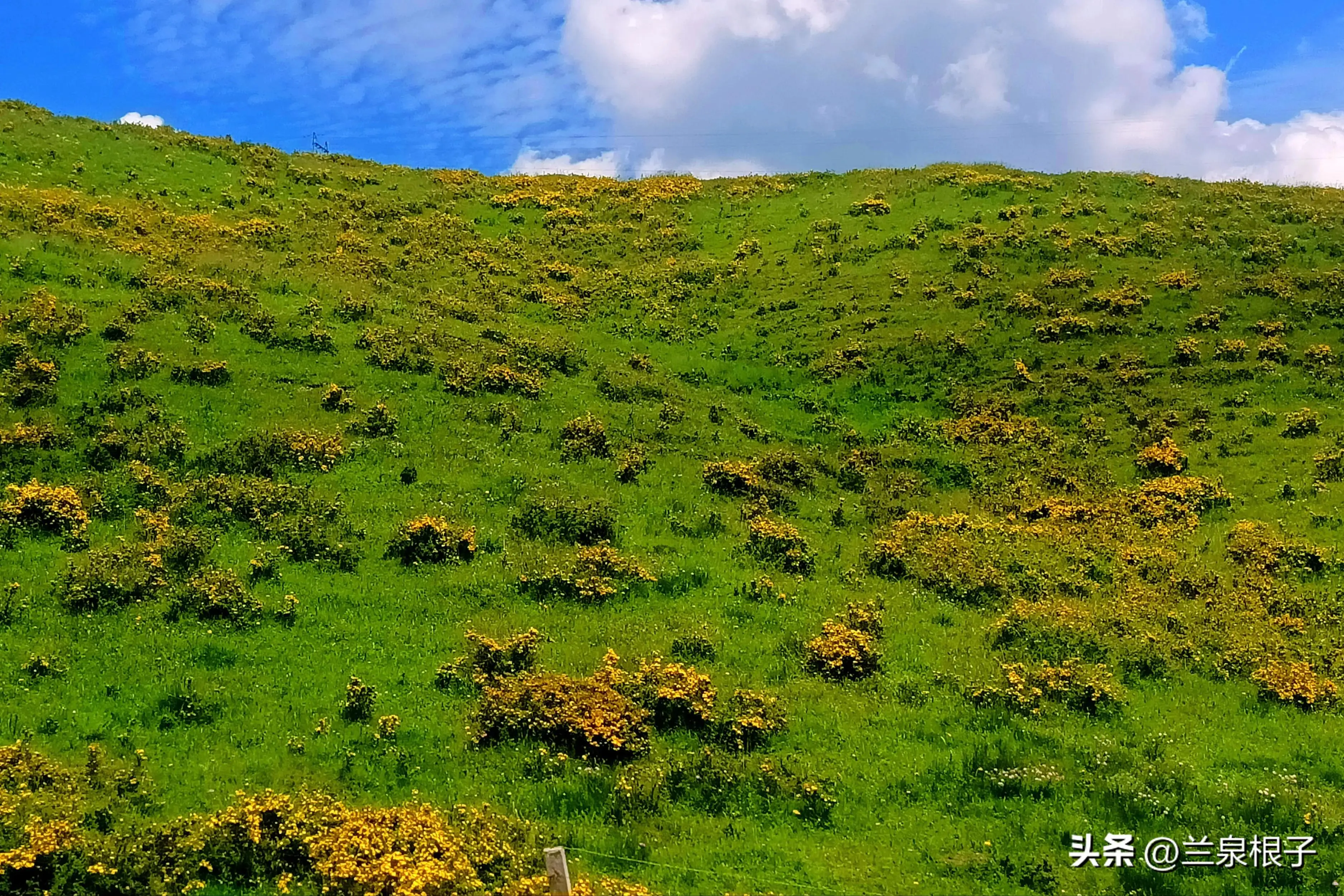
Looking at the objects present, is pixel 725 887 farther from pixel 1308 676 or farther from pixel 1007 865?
pixel 1308 676

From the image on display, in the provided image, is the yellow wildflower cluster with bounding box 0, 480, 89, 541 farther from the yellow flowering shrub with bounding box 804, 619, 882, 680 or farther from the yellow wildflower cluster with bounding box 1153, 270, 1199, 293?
the yellow wildflower cluster with bounding box 1153, 270, 1199, 293

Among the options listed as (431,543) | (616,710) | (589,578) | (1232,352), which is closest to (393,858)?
(616,710)

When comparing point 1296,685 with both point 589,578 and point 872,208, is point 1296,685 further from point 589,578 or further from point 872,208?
point 872,208

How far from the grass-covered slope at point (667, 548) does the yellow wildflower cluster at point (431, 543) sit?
0.09m

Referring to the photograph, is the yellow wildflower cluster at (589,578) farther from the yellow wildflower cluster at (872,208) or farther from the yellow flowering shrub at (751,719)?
the yellow wildflower cluster at (872,208)

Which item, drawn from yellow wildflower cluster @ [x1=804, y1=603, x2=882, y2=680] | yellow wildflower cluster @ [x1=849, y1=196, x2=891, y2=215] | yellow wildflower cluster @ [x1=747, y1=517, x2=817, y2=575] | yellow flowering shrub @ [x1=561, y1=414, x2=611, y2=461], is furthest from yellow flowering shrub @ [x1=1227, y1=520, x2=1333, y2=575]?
yellow wildflower cluster @ [x1=849, y1=196, x2=891, y2=215]

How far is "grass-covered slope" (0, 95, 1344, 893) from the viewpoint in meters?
13.0

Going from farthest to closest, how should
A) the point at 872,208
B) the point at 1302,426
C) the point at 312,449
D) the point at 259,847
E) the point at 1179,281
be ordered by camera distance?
the point at 872,208
the point at 1179,281
the point at 1302,426
the point at 312,449
the point at 259,847

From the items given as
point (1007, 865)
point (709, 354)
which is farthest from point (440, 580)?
point (709, 354)

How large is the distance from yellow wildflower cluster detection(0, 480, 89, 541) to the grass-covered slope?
12cm

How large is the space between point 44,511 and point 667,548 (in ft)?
49.1

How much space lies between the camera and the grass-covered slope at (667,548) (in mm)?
13031

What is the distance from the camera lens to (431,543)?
69.3 ft

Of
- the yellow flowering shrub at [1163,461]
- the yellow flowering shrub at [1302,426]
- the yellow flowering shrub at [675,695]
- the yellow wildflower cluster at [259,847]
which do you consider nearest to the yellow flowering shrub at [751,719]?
the yellow flowering shrub at [675,695]
